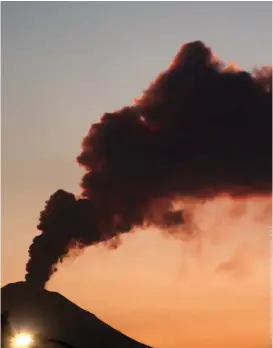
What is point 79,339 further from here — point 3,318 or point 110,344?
point 3,318

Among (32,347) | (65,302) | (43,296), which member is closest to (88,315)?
(65,302)

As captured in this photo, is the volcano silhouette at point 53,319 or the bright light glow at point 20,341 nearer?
the bright light glow at point 20,341

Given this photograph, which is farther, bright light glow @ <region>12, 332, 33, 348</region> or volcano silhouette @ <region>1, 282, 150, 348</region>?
volcano silhouette @ <region>1, 282, 150, 348</region>

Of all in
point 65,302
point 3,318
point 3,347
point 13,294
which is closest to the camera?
point 3,347

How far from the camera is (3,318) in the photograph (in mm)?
47812

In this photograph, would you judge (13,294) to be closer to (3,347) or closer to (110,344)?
(110,344)

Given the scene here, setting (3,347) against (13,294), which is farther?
(13,294)

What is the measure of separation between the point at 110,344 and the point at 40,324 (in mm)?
12063

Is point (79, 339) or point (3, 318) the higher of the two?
point (79, 339)

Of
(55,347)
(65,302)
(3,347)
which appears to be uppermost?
(65,302)

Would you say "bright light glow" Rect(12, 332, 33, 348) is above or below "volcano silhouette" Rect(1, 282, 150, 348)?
below

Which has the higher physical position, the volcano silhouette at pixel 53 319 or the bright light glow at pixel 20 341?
the volcano silhouette at pixel 53 319

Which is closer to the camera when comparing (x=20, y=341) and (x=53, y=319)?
(x=20, y=341)

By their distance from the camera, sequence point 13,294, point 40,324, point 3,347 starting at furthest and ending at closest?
point 40,324 → point 13,294 → point 3,347
